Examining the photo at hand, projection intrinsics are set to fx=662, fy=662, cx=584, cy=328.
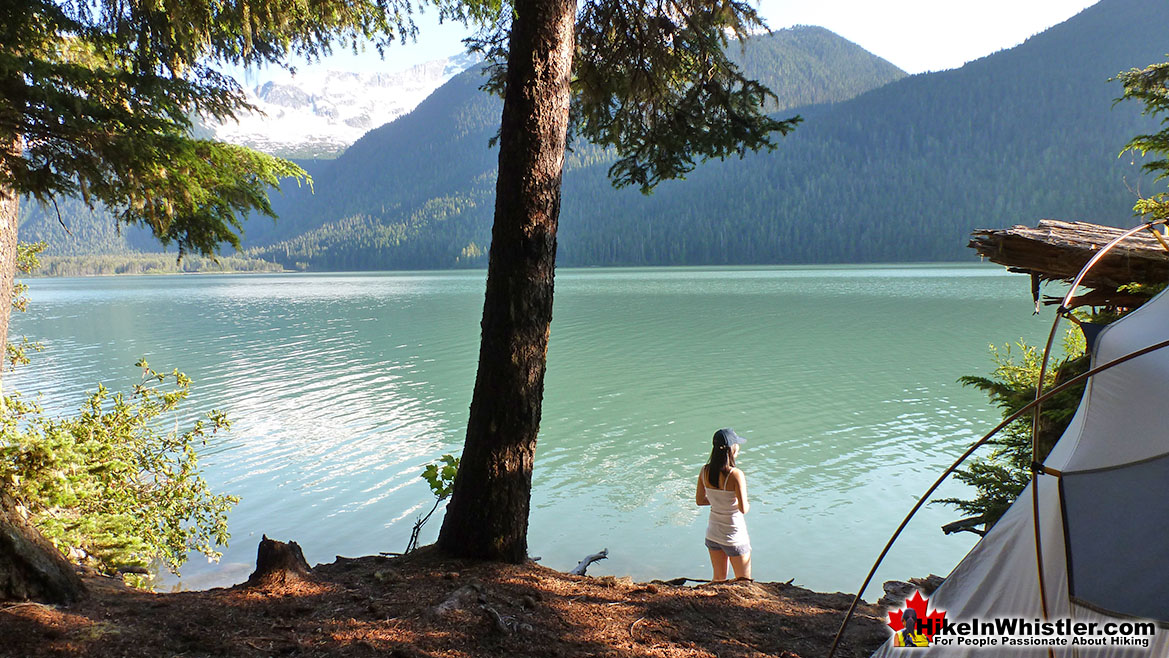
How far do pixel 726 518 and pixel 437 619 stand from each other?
8.56 ft

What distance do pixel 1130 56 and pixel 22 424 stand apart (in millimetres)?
206435

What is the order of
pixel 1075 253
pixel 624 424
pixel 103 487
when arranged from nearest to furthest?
pixel 1075 253 → pixel 103 487 → pixel 624 424

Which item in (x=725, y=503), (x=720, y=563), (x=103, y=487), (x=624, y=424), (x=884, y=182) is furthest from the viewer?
(x=884, y=182)

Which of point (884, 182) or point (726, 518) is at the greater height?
point (884, 182)

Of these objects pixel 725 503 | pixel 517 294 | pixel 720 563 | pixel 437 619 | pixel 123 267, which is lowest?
pixel 720 563

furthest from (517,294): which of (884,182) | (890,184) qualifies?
(884,182)

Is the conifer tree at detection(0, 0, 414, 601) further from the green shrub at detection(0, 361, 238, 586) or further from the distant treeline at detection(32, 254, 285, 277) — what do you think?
the distant treeline at detection(32, 254, 285, 277)

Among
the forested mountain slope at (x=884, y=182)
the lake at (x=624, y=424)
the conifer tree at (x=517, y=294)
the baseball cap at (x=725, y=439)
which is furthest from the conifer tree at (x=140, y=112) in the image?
the forested mountain slope at (x=884, y=182)

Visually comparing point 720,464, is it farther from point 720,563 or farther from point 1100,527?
point 1100,527

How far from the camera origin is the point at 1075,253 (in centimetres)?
395

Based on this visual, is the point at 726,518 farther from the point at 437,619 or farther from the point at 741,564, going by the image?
the point at 437,619

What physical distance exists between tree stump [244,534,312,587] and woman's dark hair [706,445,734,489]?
2.69 m

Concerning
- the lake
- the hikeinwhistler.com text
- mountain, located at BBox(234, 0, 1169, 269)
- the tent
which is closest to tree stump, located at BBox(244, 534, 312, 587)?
the tent

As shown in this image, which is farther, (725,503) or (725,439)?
(725,503)
